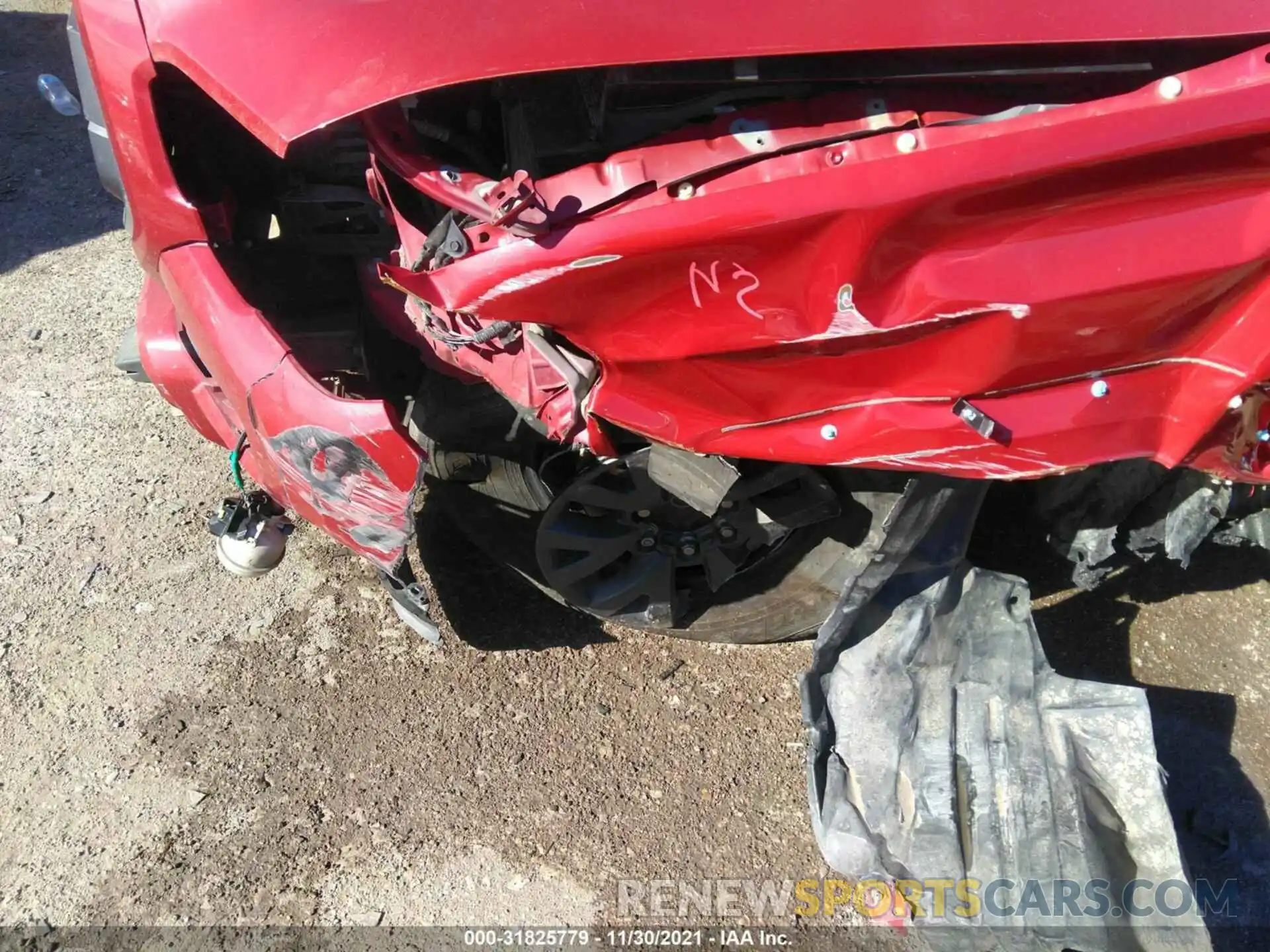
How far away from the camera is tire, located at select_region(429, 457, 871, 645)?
8.73ft

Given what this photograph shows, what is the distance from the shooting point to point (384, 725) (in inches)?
105

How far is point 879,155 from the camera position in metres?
1.69

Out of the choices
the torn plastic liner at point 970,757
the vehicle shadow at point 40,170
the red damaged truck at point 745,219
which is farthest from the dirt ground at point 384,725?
the vehicle shadow at point 40,170

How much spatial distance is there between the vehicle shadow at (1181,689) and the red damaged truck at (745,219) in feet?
2.21

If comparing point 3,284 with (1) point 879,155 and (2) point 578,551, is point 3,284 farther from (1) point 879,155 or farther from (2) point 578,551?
(1) point 879,155

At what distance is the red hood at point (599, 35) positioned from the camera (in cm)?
170

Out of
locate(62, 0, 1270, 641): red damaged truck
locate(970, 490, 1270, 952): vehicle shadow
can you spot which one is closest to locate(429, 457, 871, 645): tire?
locate(62, 0, 1270, 641): red damaged truck

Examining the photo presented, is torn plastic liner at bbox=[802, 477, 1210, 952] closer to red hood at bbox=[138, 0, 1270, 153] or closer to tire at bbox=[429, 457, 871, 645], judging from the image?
tire at bbox=[429, 457, 871, 645]

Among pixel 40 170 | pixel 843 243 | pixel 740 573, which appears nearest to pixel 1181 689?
pixel 740 573

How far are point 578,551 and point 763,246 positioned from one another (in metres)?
1.22

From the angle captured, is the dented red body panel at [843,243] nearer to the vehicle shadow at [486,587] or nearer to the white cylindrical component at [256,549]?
the white cylindrical component at [256,549]

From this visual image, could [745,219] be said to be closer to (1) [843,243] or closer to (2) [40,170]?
(1) [843,243]

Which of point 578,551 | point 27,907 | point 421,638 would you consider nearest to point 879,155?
point 578,551

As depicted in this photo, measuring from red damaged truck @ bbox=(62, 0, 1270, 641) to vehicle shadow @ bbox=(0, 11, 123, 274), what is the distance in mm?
2495
